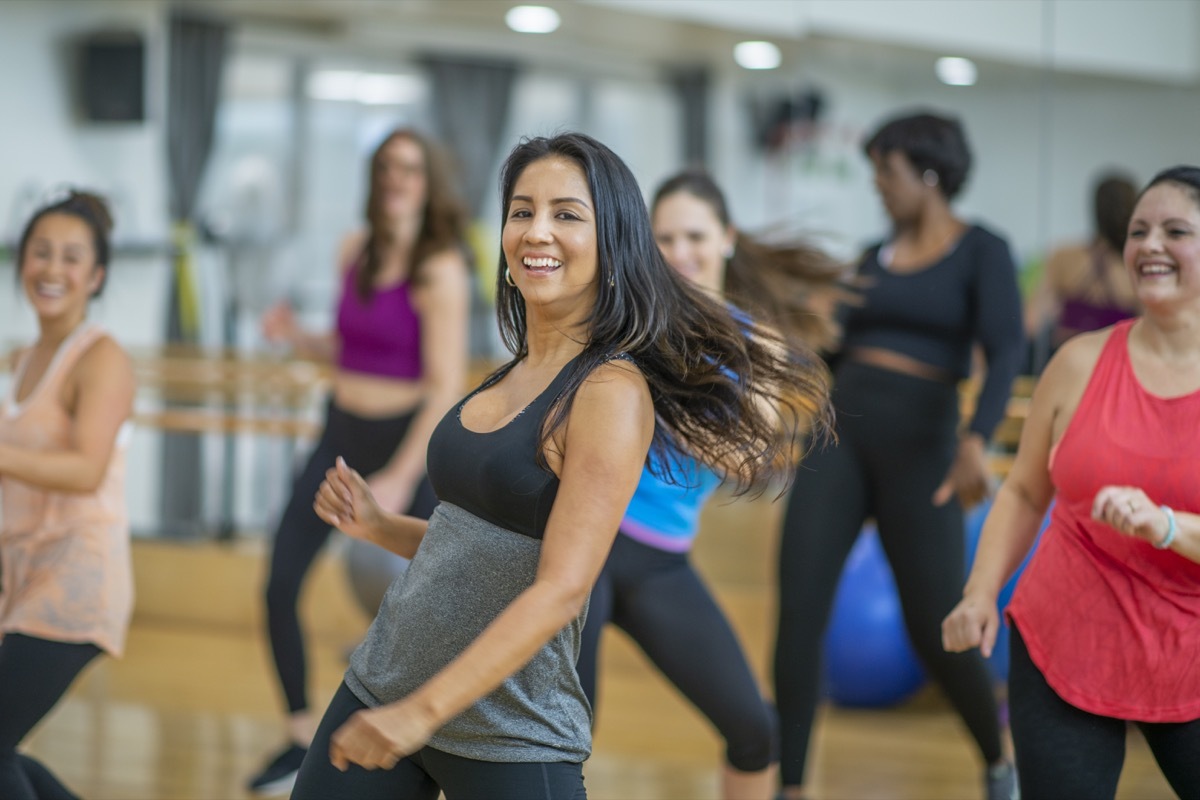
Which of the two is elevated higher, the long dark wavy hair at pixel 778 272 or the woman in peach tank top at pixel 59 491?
the long dark wavy hair at pixel 778 272

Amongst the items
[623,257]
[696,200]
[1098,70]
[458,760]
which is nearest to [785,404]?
[623,257]

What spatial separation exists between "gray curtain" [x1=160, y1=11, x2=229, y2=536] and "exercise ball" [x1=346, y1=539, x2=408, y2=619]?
2100 mm

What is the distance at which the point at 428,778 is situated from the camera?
210 cm

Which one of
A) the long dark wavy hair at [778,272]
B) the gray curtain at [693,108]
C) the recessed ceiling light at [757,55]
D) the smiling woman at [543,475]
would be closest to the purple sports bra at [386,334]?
the long dark wavy hair at [778,272]

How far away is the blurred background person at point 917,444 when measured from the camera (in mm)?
3445

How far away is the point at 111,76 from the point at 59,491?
4.70m

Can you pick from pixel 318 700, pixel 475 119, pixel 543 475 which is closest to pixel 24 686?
pixel 543 475

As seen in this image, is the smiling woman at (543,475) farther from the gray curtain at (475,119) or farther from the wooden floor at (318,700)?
the gray curtain at (475,119)

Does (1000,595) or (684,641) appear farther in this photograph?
(1000,595)

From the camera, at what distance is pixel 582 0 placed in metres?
6.88

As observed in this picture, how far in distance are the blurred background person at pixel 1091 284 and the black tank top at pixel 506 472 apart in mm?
2714

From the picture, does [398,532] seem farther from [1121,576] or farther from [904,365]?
[904,365]

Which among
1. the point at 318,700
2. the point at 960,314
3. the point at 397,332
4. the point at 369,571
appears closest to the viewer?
the point at 960,314

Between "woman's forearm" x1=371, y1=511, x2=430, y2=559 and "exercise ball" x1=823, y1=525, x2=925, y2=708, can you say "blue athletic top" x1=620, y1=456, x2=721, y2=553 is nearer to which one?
"woman's forearm" x1=371, y1=511, x2=430, y2=559
